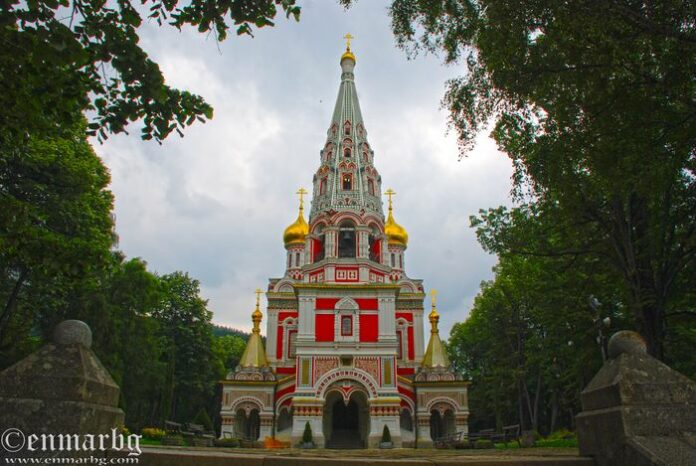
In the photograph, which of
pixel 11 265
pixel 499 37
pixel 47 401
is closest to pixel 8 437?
pixel 47 401

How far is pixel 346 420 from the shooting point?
28922mm

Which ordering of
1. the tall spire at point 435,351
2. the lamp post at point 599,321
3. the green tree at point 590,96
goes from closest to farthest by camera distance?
the green tree at point 590,96 < the lamp post at point 599,321 < the tall spire at point 435,351

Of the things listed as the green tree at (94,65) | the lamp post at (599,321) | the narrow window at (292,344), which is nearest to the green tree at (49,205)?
the green tree at (94,65)

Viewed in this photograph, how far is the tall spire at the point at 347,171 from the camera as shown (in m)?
31.7

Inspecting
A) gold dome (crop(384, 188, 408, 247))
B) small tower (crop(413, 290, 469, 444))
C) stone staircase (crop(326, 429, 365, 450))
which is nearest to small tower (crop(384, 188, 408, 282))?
gold dome (crop(384, 188, 408, 247))

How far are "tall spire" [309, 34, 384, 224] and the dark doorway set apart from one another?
10857 mm

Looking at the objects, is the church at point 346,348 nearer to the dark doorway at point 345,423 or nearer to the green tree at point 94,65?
the dark doorway at point 345,423

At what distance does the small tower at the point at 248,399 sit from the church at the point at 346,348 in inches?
2.1

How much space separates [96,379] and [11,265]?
1432cm

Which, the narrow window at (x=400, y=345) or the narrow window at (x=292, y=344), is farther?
the narrow window at (x=400, y=345)

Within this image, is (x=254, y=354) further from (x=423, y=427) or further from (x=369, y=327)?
(x=423, y=427)

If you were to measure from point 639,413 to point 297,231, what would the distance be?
33966 mm

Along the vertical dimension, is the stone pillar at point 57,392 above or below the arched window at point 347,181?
below

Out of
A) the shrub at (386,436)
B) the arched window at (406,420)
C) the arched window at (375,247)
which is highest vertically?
the arched window at (375,247)
